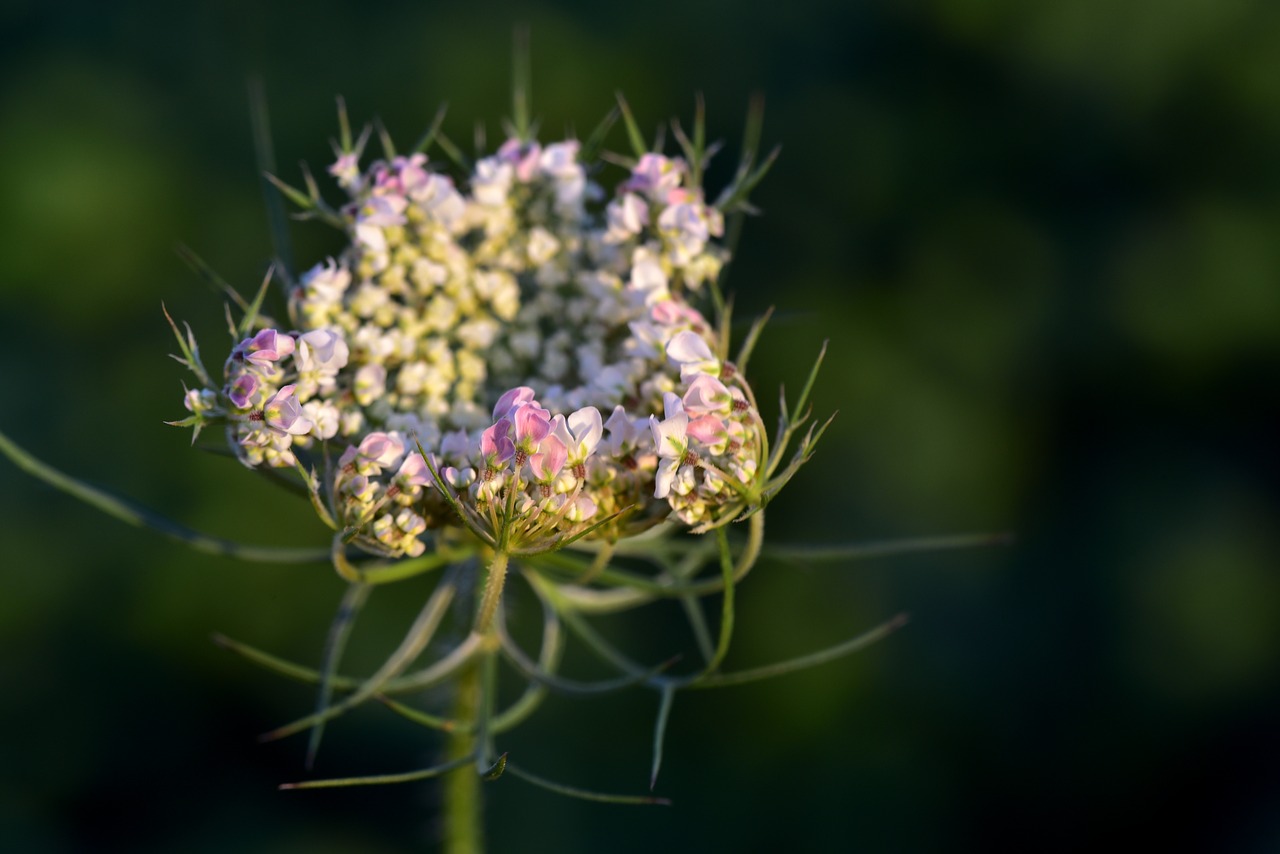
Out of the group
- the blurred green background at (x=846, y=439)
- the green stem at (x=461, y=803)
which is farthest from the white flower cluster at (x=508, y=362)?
the blurred green background at (x=846, y=439)

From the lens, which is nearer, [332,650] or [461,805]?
[332,650]

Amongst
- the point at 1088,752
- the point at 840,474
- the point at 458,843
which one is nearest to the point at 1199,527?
the point at 1088,752

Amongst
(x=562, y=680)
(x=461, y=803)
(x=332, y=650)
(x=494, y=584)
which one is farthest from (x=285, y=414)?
(x=461, y=803)

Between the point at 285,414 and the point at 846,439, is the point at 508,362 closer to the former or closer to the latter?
the point at 285,414

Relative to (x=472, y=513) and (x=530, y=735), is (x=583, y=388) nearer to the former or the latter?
(x=472, y=513)

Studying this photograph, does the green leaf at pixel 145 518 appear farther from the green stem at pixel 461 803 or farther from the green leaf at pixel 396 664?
the green stem at pixel 461 803
